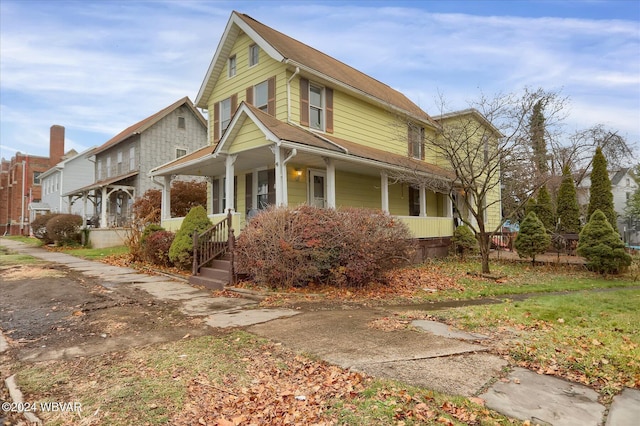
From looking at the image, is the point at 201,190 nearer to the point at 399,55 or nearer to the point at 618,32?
the point at 399,55

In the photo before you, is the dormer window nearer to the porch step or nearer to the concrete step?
the porch step

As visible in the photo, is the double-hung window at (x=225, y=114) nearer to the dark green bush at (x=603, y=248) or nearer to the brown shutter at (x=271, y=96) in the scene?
the brown shutter at (x=271, y=96)

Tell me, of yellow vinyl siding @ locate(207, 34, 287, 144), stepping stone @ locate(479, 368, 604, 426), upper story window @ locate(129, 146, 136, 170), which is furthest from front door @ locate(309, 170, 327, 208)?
upper story window @ locate(129, 146, 136, 170)

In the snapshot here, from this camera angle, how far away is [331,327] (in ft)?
17.6

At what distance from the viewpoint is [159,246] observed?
12695 millimetres

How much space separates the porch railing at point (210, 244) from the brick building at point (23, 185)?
38.6 meters

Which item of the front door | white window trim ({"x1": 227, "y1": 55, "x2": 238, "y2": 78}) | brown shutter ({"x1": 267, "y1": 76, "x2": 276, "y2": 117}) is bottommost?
the front door

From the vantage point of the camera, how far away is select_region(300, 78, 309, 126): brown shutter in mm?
13148

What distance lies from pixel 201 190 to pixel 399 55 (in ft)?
42.0

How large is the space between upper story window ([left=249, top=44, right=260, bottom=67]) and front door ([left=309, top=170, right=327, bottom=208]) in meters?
4.97

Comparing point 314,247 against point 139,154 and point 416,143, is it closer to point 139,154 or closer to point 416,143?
point 416,143

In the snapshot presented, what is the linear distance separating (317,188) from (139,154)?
1673cm

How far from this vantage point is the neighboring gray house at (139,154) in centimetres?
2480

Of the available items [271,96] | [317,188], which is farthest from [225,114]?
[317,188]
